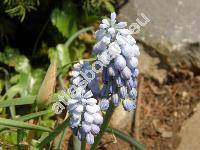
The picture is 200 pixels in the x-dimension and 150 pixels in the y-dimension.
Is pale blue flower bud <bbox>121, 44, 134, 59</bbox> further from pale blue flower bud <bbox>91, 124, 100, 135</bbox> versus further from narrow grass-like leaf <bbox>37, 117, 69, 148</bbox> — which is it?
narrow grass-like leaf <bbox>37, 117, 69, 148</bbox>

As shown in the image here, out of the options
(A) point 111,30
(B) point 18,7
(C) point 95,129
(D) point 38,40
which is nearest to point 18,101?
(C) point 95,129

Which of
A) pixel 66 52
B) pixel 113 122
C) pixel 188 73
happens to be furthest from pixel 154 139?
pixel 66 52

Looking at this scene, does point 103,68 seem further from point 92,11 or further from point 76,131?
point 92,11

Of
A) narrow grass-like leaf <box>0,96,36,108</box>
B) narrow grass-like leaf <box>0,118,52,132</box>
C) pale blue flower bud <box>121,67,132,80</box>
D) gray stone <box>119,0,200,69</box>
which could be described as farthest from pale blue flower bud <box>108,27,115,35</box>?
gray stone <box>119,0,200,69</box>

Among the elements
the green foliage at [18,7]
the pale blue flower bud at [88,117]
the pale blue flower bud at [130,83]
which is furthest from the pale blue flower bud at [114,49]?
the green foliage at [18,7]

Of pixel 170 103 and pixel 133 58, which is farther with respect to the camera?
pixel 170 103

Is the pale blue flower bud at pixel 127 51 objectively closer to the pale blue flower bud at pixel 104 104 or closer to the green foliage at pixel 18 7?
the pale blue flower bud at pixel 104 104
